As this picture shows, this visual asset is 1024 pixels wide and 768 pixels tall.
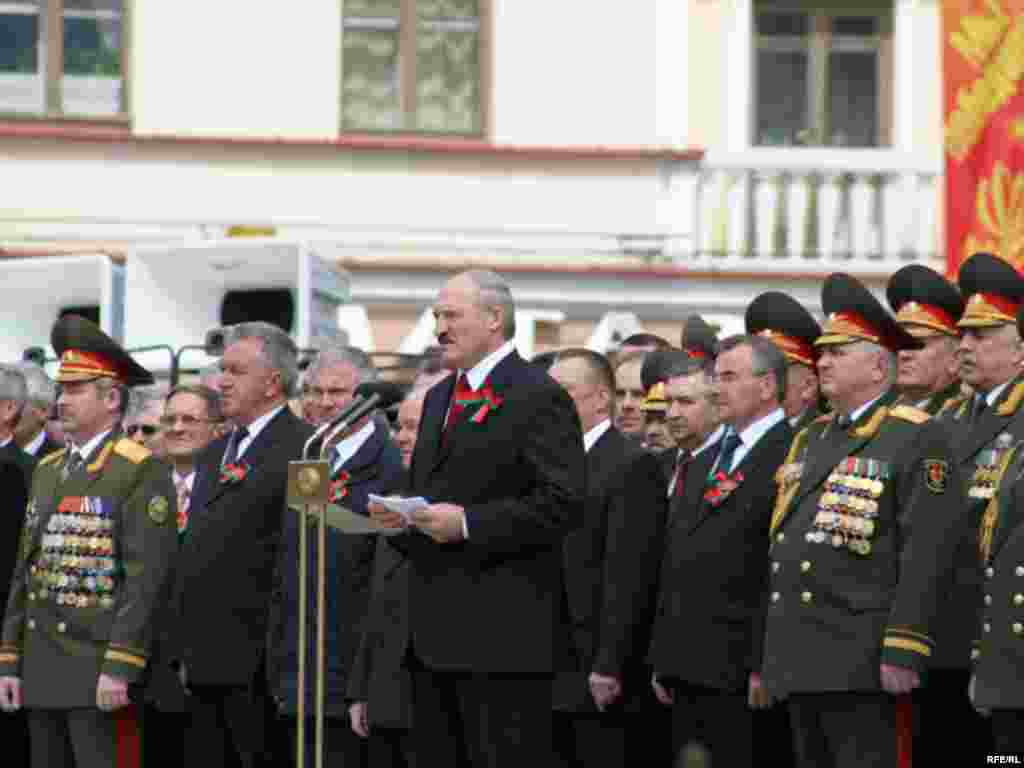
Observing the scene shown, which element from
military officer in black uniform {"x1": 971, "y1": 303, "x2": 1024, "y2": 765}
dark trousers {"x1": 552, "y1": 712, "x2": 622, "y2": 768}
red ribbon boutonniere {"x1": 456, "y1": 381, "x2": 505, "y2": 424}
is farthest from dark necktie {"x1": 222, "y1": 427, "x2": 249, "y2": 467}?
military officer in black uniform {"x1": 971, "y1": 303, "x2": 1024, "y2": 765}

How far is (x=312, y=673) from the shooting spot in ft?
33.8

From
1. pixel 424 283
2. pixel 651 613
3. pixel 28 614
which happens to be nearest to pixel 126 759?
pixel 28 614

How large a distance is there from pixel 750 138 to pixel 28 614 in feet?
42.5

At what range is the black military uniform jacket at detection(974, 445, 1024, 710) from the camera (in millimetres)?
8453

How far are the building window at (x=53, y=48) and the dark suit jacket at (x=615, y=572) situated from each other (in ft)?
40.3

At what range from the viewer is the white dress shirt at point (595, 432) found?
10688 millimetres

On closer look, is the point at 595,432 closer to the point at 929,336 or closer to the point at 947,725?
the point at 929,336

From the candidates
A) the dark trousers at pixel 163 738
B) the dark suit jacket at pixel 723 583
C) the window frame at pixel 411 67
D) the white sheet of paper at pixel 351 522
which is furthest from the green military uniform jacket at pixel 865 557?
the window frame at pixel 411 67

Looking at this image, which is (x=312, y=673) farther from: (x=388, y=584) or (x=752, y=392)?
(x=752, y=392)

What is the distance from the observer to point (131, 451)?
34.6 feet

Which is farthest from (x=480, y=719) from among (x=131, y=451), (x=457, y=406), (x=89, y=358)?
(x=89, y=358)

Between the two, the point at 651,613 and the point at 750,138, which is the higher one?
the point at 750,138

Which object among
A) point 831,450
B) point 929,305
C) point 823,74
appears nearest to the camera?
point 831,450

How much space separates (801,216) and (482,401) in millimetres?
13873
